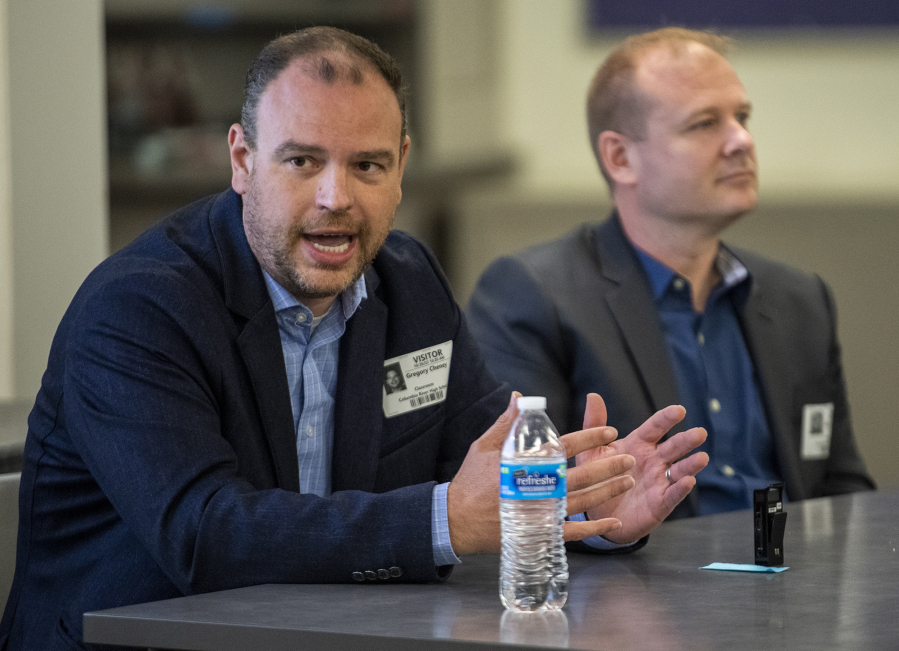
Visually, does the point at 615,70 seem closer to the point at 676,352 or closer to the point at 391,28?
the point at 676,352

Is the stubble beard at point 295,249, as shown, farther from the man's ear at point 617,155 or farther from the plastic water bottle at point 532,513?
the man's ear at point 617,155

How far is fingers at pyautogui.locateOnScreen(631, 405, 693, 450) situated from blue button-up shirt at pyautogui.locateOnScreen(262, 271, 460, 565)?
490 mm

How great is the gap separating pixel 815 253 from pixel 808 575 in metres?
4.33

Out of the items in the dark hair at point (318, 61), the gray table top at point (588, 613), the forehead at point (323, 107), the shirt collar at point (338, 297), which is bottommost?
the gray table top at point (588, 613)

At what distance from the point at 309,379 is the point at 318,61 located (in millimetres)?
485

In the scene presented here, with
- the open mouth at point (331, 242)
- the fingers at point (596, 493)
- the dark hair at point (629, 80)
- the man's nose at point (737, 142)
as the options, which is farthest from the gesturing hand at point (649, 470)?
the dark hair at point (629, 80)

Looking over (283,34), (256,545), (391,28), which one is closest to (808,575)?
(256,545)

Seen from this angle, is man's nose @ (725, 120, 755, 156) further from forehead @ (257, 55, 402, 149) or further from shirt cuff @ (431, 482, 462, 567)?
shirt cuff @ (431, 482, 462, 567)

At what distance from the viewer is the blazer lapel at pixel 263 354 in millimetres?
1748

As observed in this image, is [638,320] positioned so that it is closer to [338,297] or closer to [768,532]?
[338,297]

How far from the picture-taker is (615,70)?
2898 mm

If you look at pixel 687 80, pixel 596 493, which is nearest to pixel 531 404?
pixel 596 493

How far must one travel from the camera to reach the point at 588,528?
1.51m

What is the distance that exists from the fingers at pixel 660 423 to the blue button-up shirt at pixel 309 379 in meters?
0.49
